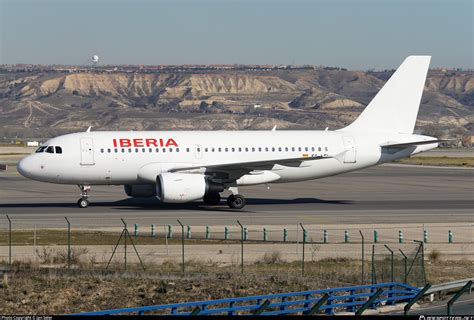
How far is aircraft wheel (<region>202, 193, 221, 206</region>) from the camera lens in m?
57.7

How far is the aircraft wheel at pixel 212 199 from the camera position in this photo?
57.7 meters

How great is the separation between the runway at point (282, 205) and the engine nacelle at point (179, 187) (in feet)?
3.03

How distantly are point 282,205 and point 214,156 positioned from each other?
17.2ft

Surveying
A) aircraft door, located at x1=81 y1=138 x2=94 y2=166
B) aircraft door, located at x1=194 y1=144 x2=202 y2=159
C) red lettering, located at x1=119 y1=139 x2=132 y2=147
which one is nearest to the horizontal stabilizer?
aircraft door, located at x1=194 y1=144 x2=202 y2=159

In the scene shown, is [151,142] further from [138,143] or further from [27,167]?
[27,167]

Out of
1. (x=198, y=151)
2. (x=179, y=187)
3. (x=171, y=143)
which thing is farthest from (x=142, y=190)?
(x=179, y=187)

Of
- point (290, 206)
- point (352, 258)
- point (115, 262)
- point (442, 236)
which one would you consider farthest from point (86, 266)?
point (290, 206)

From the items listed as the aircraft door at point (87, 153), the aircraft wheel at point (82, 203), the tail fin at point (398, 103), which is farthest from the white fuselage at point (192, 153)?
the aircraft wheel at point (82, 203)

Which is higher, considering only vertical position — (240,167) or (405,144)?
(405,144)

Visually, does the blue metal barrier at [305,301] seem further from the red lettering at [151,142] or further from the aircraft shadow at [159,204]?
the red lettering at [151,142]

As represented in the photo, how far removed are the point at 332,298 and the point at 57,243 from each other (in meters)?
17.6

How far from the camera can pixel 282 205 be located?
5966cm

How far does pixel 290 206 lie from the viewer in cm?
5903

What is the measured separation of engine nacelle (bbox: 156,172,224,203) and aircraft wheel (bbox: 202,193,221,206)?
2.92 meters
